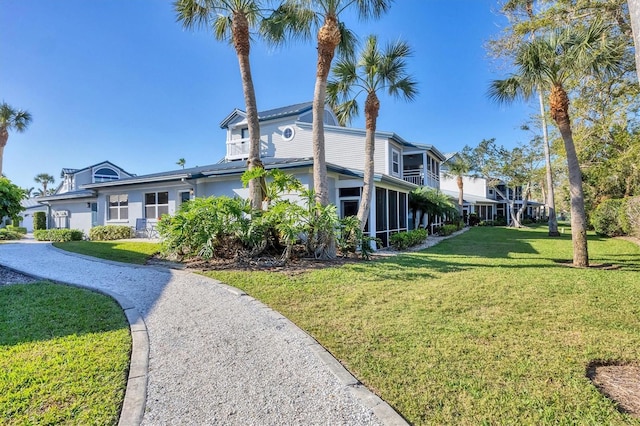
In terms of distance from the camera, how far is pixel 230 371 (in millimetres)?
3492

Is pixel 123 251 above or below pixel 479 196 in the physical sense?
below

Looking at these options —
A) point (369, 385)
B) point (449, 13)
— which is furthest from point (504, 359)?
point (449, 13)

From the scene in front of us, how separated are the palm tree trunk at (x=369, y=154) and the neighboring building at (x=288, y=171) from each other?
181 centimetres

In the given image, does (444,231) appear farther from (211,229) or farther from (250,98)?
(211,229)

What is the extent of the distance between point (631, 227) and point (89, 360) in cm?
2303

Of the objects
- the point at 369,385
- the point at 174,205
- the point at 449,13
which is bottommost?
the point at 369,385

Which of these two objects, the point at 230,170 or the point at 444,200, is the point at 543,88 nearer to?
the point at 444,200

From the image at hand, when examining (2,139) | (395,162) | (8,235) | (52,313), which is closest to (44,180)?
(2,139)

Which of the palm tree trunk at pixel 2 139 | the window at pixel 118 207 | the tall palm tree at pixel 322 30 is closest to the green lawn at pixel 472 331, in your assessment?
the tall palm tree at pixel 322 30

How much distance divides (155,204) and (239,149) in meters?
6.66

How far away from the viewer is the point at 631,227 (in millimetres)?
16938

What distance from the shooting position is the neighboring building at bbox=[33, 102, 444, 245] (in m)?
14.7

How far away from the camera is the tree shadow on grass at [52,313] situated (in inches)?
173

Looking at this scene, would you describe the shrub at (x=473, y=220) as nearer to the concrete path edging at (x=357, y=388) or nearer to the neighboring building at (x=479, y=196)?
the neighboring building at (x=479, y=196)
